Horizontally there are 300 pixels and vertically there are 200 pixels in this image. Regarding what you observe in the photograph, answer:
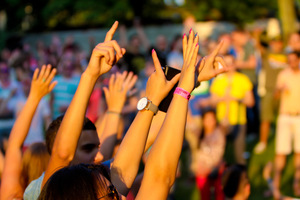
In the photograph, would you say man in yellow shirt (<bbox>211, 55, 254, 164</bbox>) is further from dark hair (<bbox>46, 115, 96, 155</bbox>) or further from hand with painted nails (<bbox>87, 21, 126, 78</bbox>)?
hand with painted nails (<bbox>87, 21, 126, 78</bbox>)

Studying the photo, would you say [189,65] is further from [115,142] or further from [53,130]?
[115,142]

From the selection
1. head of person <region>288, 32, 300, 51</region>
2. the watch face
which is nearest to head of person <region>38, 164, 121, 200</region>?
the watch face

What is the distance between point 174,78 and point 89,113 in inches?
246

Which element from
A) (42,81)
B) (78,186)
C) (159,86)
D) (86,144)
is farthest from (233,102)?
(78,186)

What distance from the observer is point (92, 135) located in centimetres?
298

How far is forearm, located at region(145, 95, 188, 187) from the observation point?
2.12 metres

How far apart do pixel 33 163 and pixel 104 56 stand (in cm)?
138

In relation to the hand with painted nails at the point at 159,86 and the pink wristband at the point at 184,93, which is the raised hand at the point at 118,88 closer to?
the hand with painted nails at the point at 159,86

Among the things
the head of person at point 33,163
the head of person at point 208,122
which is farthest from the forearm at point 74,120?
the head of person at point 208,122

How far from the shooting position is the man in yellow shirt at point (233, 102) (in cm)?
847

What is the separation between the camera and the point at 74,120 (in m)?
2.50

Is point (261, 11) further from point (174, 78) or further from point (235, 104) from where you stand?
point (174, 78)

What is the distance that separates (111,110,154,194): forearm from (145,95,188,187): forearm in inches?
12.0

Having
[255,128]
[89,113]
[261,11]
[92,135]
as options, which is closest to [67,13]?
[261,11]
